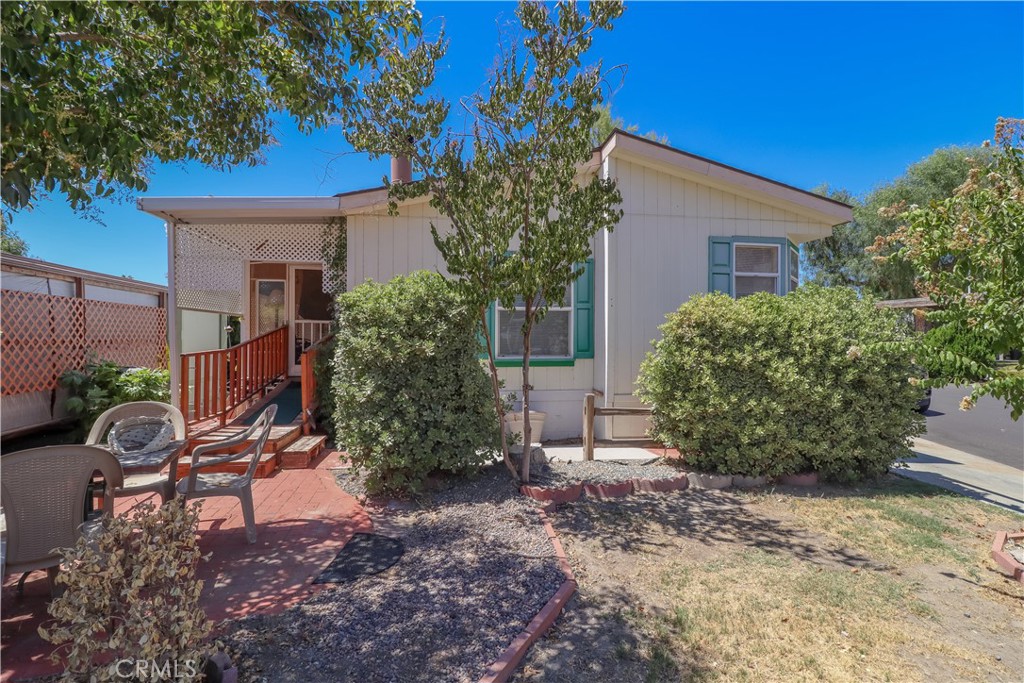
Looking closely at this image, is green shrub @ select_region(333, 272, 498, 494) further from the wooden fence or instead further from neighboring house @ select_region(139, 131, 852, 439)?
neighboring house @ select_region(139, 131, 852, 439)

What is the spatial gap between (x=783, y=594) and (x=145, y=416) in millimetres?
5473

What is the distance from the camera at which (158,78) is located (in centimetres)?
375

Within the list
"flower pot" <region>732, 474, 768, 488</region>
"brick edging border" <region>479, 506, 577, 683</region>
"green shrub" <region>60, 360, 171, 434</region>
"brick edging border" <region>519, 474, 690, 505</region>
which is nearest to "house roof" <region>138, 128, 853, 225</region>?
"green shrub" <region>60, 360, 171, 434</region>

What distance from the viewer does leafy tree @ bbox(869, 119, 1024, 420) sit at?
9.58 feet

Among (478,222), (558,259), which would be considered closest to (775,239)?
(558,259)

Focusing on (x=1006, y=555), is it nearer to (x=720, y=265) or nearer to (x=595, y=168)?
(x=720, y=265)

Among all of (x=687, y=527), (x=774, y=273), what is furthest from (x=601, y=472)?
(x=774, y=273)

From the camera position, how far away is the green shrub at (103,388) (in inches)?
285

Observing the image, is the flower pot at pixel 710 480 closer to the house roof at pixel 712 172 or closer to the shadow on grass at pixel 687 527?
the shadow on grass at pixel 687 527

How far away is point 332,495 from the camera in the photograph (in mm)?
4898

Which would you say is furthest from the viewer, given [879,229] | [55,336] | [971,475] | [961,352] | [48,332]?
[879,229]

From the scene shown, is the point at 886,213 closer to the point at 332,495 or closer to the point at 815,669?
the point at 815,669

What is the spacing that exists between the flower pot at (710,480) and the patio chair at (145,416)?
5.22 meters

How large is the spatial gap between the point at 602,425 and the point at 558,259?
3.89 metres
